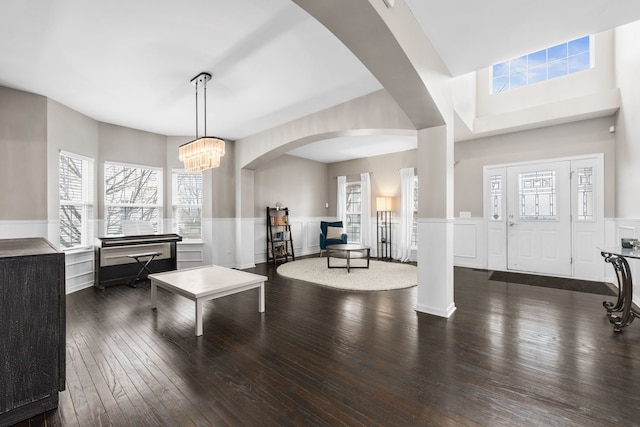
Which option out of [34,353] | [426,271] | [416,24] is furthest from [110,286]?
[416,24]

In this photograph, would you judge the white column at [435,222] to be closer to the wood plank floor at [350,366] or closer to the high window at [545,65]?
the wood plank floor at [350,366]

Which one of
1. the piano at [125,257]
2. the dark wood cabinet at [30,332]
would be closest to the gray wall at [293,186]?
the piano at [125,257]

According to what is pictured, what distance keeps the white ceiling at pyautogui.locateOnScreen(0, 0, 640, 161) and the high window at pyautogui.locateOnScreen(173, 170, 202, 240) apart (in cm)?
201

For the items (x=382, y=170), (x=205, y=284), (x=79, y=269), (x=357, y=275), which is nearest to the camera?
(x=205, y=284)

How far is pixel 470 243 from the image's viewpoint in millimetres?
5855

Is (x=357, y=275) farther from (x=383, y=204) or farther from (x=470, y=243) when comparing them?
(x=383, y=204)

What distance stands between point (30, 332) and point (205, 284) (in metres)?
1.55

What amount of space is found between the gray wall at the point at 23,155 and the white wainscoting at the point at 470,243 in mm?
7271

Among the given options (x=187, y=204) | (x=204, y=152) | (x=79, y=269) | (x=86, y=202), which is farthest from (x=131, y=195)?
(x=204, y=152)

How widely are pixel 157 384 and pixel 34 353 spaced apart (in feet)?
2.39

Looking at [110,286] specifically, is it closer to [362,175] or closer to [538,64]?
[362,175]

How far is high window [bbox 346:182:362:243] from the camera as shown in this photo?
8.41 meters

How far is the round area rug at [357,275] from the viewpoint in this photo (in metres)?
4.52

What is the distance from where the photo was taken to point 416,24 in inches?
97.0
